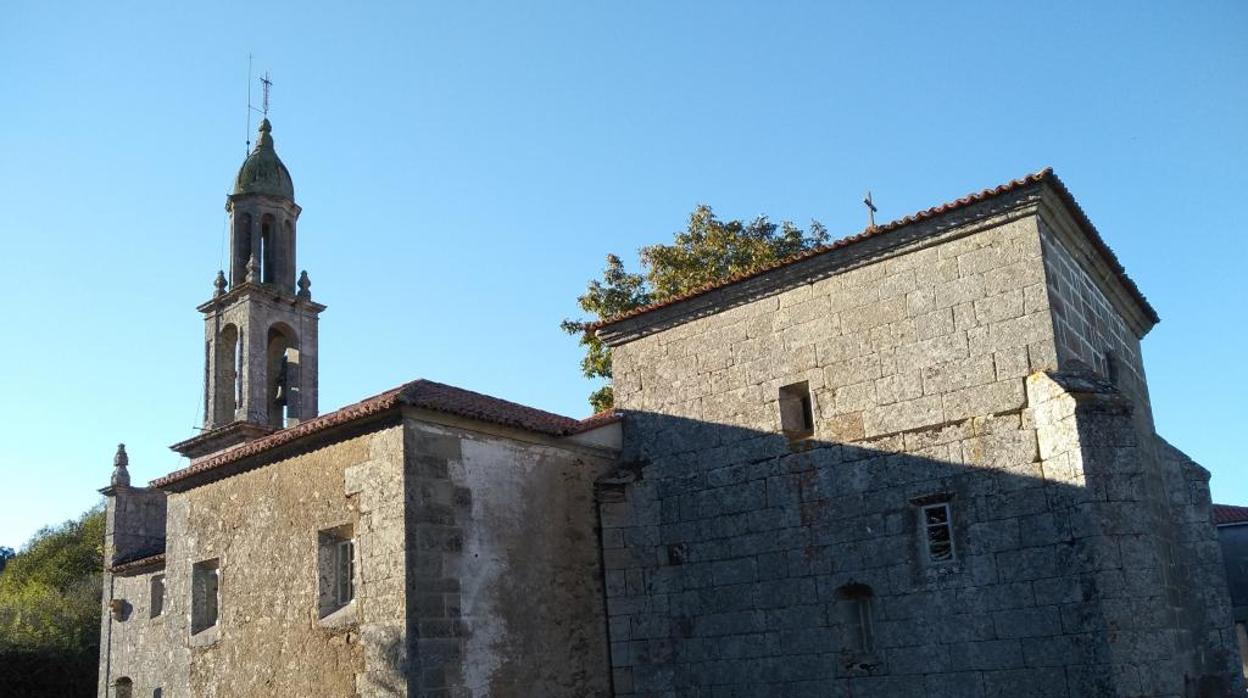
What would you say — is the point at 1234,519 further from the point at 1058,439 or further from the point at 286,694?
the point at 286,694

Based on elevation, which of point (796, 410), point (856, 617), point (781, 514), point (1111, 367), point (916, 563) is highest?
point (1111, 367)

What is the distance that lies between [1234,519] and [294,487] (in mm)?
18035

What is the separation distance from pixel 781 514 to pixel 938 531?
184 cm

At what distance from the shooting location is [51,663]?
2609 cm

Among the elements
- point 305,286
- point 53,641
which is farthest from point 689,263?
point 53,641

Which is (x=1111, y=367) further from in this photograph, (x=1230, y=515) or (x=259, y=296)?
(x=259, y=296)

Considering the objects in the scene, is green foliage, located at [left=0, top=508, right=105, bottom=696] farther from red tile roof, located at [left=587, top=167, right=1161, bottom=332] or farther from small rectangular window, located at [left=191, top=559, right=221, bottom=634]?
red tile roof, located at [left=587, top=167, right=1161, bottom=332]

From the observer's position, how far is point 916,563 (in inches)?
428

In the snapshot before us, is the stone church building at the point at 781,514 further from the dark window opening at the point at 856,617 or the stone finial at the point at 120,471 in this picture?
the stone finial at the point at 120,471

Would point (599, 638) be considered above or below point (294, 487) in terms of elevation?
below

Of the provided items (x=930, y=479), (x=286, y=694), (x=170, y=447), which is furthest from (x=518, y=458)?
(x=170, y=447)

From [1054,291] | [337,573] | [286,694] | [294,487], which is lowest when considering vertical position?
[286,694]

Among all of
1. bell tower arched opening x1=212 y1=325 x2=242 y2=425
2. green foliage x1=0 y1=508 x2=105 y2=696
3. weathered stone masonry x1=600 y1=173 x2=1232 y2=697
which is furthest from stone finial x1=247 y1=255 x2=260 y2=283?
weathered stone masonry x1=600 y1=173 x2=1232 y2=697

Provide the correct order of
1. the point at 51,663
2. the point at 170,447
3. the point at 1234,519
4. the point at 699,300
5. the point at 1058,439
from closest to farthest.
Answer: the point at 1058,439, the point at 699,300, the point at 1234,519, the point at 170,447, the point at 51,663
